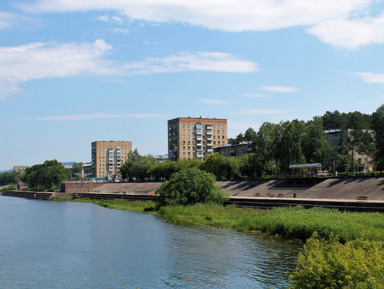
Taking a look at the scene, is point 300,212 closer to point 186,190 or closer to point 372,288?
point 186,190

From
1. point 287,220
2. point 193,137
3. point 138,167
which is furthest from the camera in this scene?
point 193,137

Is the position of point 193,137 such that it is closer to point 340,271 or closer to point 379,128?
point 379,128

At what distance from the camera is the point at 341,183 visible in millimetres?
66062

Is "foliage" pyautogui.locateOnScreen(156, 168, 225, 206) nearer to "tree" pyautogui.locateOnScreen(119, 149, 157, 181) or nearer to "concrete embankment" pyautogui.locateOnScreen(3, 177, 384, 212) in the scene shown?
"concrete embankment" pyautogui.locateOnScreen(3, 177, 384, 212)

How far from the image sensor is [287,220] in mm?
40219

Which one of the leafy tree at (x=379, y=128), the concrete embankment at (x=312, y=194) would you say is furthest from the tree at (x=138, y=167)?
the leafy tree at (x=379, y=128)

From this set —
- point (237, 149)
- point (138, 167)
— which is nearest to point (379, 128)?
Answer: point (237, 149)

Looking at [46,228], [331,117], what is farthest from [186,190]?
[331,117]

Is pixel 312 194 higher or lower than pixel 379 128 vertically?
lower

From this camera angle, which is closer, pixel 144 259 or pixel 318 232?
pixel 144 259

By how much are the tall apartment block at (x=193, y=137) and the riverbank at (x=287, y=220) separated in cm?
10444

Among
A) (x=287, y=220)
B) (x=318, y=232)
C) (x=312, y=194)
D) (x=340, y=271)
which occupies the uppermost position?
(x=340, y=271)

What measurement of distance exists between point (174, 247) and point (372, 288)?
23.5m

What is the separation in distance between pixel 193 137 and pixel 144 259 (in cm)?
13831
